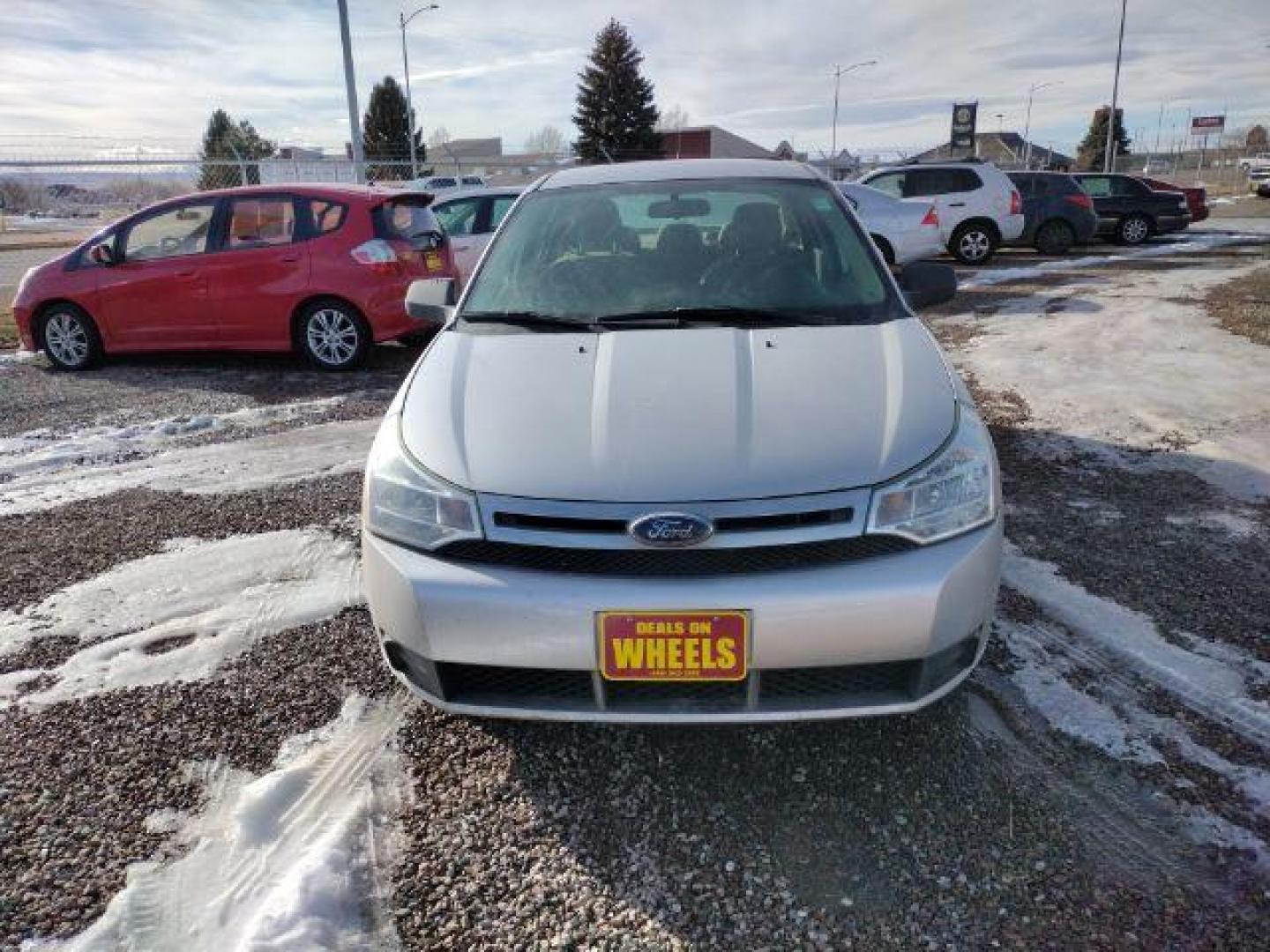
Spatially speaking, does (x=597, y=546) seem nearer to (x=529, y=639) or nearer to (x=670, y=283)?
(x=529, y=639)

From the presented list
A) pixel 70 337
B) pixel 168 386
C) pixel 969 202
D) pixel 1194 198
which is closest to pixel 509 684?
pixel 168 386

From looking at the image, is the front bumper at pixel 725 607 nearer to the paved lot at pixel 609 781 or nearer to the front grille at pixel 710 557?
the front grille at pixel 710 557

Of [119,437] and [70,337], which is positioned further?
[70,337]

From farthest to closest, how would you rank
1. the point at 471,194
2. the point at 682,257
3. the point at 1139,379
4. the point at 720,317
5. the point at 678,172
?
the point at 471,194, the point at 1139,379, the point at 678,172, the point at 682,257, the point at 720,317

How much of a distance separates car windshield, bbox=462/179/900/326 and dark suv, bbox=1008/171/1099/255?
558 inches

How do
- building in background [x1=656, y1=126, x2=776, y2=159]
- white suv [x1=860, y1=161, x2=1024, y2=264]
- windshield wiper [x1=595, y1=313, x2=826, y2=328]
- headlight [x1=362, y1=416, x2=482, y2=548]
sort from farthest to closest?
1. building in background [x1=656, y1=126, x2=776, y2=159]
2. white suv [x1=860, y1=161, x2=1024, y2=264]
3. windshield wiper [x1=595, y1=313, x2=826, y2=328]
4. headlight [x1=362, y1=416, x2=482, y2=548]

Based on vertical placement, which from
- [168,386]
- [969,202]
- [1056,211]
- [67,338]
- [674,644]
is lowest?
[168,386]

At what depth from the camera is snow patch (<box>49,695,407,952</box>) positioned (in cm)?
196

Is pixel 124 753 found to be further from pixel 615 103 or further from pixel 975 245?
pixel 615 103

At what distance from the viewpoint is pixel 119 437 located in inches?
229

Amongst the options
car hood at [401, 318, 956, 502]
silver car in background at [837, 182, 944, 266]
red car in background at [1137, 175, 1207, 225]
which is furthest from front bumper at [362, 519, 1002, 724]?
red car in background at [1137, 175, 1207, 225]

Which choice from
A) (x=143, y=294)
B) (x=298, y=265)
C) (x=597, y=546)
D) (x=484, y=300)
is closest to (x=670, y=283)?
(x=484, y=300)

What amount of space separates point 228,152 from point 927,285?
5040 centimetres

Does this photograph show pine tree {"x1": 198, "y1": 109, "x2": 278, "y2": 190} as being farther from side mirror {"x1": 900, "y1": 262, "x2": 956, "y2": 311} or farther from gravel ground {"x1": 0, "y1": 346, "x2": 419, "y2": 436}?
side mirror {"x1": 900, "y1": 262, "x2": 956, "y2": 311}
